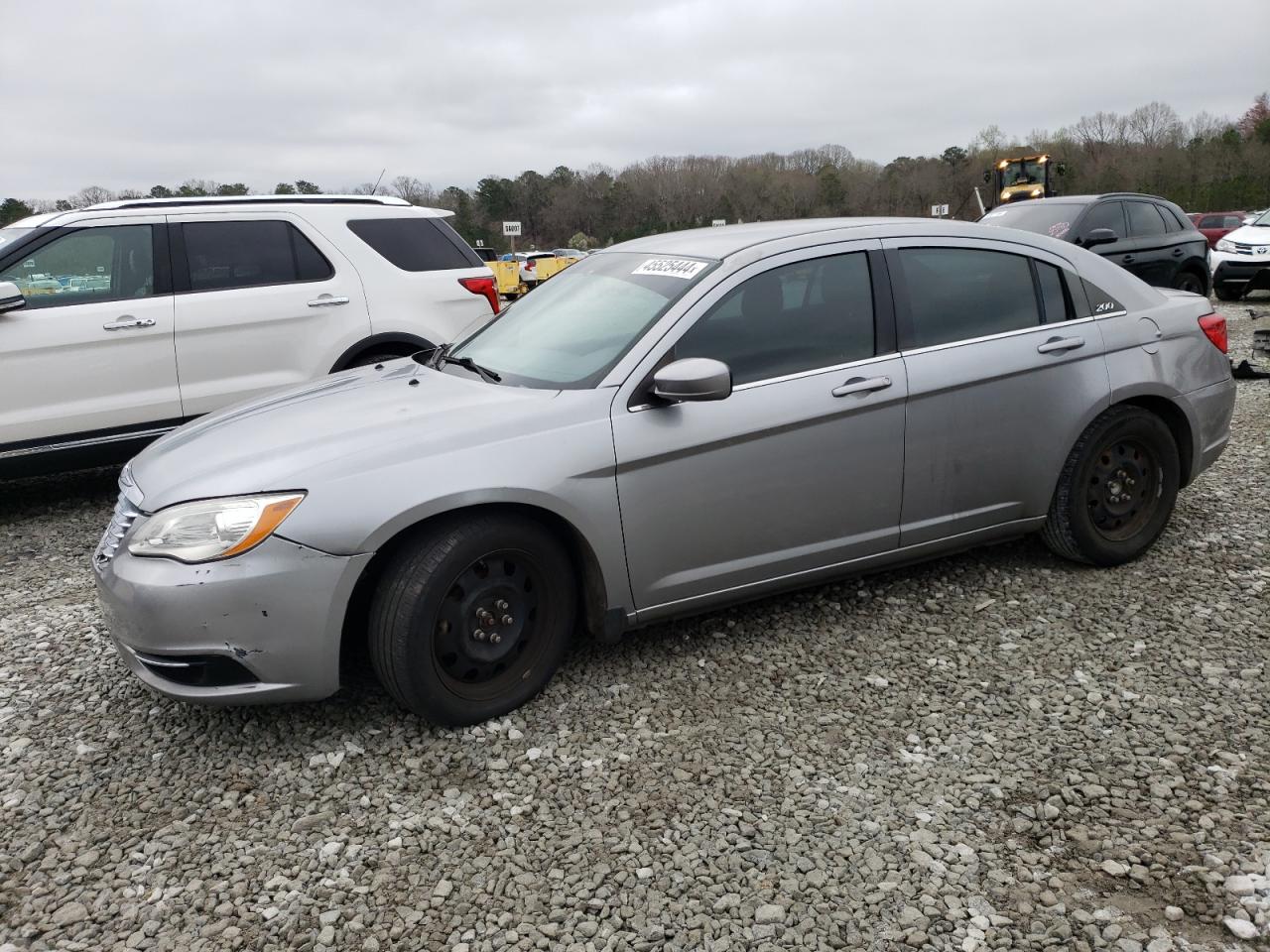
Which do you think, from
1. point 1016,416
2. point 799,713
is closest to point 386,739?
point 799,713

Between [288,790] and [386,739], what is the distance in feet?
1.16

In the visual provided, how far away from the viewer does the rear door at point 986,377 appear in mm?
3779

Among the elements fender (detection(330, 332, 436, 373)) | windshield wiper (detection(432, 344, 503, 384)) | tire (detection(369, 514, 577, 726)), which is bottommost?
tire (detection(369, 514, 577, 726))

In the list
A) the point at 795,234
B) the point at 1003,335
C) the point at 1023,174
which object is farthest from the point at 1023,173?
the point at 795,234

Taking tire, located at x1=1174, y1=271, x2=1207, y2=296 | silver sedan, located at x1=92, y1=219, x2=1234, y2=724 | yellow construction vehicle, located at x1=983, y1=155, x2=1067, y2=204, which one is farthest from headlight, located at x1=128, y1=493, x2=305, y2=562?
yellow construction vehicle, located at x1=983, y1=155, x2=1067, y2=204

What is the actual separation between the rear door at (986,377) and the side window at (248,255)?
416 cm

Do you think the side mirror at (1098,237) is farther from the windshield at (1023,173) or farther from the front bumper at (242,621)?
the windshield at (1023,173)

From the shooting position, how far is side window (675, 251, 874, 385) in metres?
3.48

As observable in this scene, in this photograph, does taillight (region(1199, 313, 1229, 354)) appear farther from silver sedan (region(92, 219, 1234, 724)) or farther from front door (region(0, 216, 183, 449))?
front door (region(0, 216, 183, 449))

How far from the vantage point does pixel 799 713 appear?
3281 millimetres

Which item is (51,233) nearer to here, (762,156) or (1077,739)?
(1077,739)

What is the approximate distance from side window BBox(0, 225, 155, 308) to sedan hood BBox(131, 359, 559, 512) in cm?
273

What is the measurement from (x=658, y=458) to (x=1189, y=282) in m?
10.9

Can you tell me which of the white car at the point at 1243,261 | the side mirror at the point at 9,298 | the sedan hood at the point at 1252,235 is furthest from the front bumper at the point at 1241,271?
the side mirror at the point at 9,298
